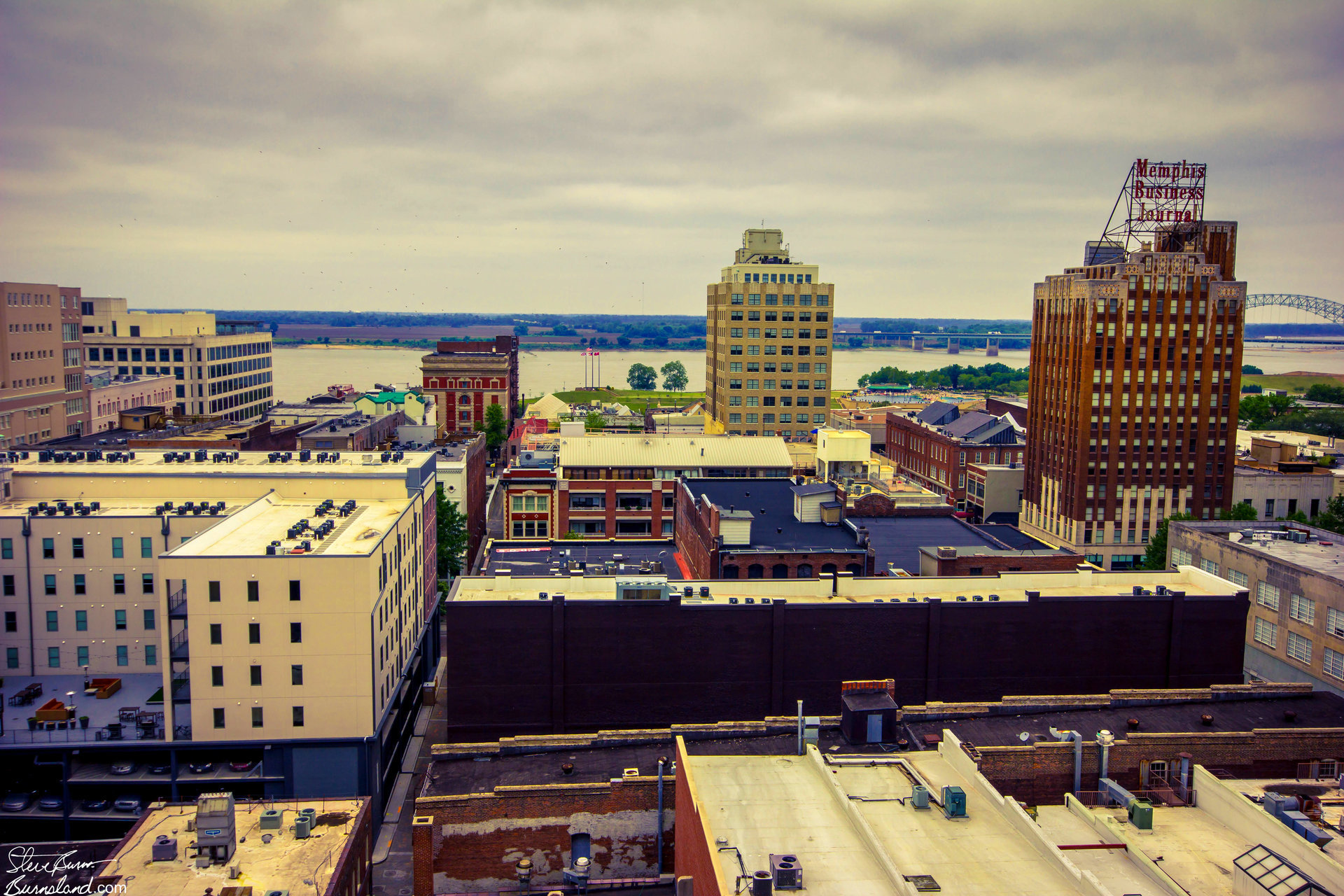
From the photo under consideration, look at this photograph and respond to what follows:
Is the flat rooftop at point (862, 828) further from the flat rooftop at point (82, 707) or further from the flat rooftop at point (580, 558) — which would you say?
the flat rooftop at point (82, 707)

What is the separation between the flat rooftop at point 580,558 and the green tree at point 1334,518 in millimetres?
60681

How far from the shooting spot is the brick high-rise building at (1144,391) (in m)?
104

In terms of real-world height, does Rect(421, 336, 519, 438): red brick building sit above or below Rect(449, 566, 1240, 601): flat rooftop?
above

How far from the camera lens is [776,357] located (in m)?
153

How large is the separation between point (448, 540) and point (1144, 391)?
73936 mm

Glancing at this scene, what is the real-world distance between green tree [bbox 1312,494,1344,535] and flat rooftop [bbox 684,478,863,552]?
4996 centimetres

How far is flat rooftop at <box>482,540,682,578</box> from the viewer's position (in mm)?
67500

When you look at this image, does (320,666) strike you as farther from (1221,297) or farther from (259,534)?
(1221,297)

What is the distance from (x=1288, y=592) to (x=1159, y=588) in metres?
12.3

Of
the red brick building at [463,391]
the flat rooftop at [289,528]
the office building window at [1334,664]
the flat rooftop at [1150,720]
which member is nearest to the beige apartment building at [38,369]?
the flat rooftop at [289,528]

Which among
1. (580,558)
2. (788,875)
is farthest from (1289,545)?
(788,875)

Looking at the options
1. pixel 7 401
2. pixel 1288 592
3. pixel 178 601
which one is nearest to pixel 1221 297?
pixel 1288 592

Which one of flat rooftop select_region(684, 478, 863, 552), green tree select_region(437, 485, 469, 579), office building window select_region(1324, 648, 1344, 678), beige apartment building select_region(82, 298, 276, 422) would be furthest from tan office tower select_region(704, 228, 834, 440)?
office building window select_region(1324, 648, 1344, 678)

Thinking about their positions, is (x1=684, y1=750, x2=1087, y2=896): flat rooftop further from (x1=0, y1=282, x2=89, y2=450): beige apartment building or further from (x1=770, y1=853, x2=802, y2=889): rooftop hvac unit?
(x1=0, y1=282, x2=89, y2=450): beige apartment building
